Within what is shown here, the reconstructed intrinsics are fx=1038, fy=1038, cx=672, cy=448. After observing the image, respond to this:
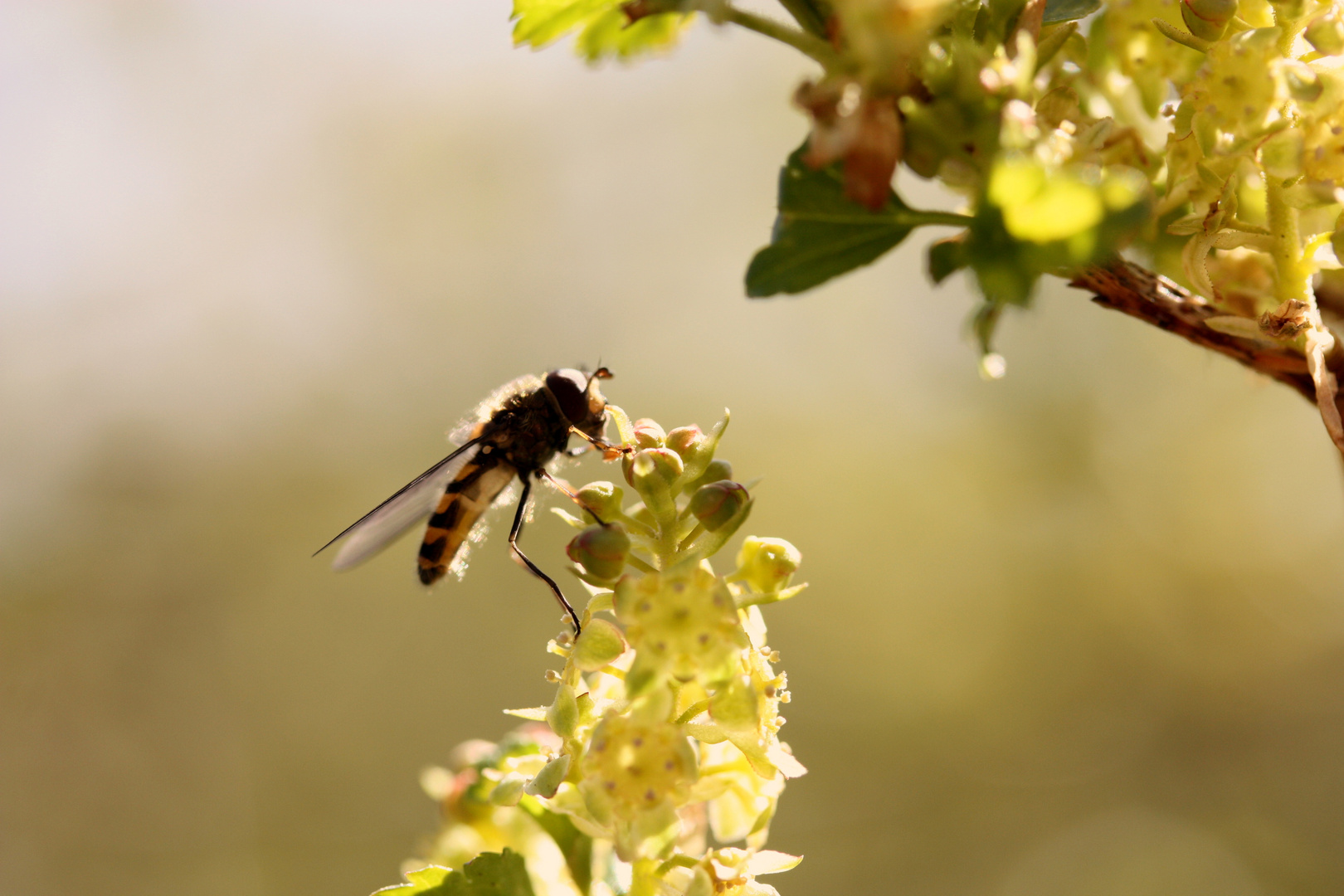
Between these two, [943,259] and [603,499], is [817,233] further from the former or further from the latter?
[603,499]

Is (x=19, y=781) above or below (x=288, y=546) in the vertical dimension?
below

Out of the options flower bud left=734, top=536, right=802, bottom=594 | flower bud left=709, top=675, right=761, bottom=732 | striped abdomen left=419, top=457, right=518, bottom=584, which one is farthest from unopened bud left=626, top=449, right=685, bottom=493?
striped abdomen left=419, top=457, right=518, bottom=584

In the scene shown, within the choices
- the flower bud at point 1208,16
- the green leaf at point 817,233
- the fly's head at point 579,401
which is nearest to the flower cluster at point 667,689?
the green leaf at point 817,233

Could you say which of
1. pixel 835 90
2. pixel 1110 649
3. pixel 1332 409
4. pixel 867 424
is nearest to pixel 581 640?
pixel 835 90

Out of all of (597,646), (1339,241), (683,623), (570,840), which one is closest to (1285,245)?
(1339,241)

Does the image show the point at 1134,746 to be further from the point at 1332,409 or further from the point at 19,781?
the point at 19,781

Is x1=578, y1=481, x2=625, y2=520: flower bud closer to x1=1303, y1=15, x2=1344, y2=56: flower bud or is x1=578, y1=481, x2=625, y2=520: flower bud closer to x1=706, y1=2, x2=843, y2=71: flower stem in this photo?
x1=706, y1=2, x2=843, y2=71: flower stem
